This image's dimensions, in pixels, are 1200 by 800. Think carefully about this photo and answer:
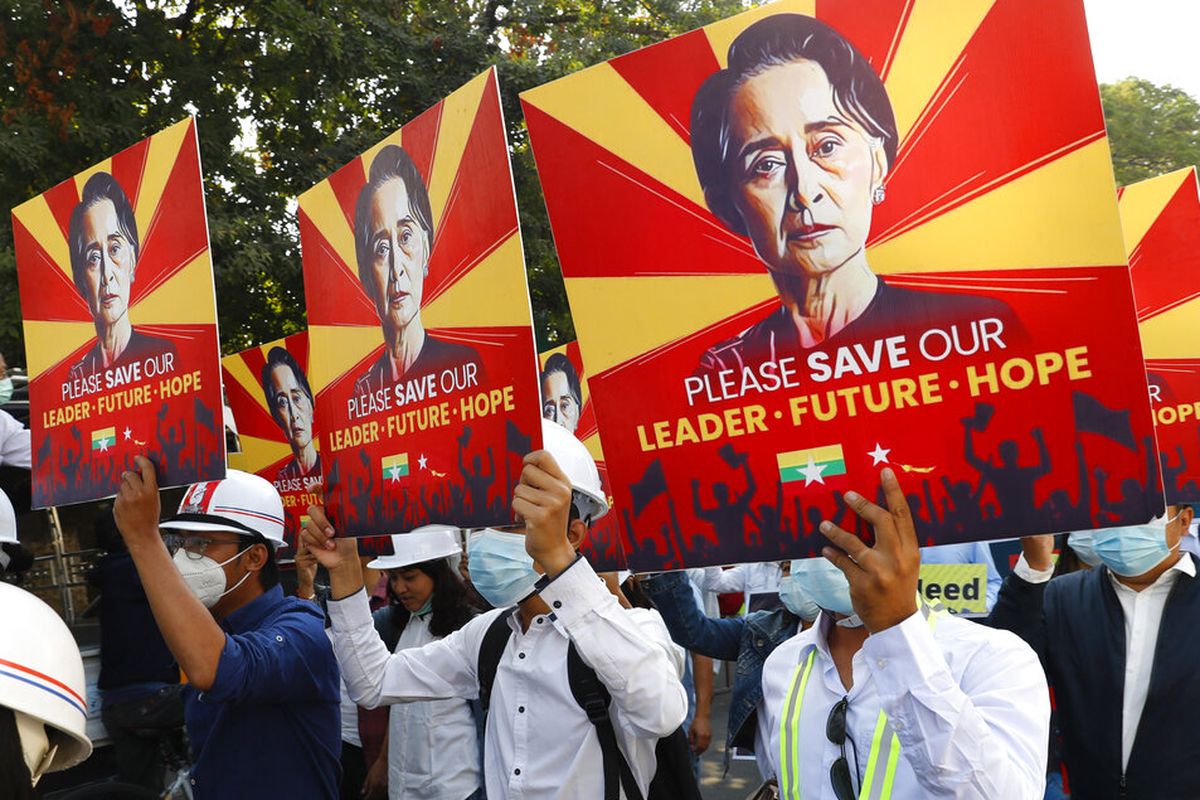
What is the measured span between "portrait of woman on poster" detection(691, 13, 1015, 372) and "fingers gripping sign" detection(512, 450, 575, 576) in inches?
22.1

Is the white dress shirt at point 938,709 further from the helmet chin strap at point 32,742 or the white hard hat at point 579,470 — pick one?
the helmet chin strap at point 32,742

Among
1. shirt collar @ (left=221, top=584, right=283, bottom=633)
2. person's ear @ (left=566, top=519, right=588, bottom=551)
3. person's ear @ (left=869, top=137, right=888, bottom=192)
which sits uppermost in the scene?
person's ear @ (left=869, top=137, right=888, bottom=192)

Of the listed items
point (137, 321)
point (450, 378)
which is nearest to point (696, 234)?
point (450, 378)

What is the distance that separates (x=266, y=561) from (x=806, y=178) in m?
2.29

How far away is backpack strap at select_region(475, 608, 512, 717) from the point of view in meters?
3.33

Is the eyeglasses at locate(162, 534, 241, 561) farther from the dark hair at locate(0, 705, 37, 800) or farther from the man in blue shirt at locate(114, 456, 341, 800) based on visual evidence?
the dark hair at locate(0, 705, 37, 800)

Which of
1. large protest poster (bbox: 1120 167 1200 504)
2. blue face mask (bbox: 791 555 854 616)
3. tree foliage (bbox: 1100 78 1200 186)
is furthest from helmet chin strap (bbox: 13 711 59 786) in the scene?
tree foliage (bbox: 1100 78 1200 186)

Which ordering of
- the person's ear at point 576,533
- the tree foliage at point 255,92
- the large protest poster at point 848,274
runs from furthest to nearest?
the tree foliage at point 255,92
the person's ear at point 576,533
the large protest poster at point 848,274

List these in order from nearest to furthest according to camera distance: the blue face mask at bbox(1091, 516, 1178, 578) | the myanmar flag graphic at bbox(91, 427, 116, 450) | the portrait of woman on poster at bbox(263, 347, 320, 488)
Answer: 1. the myanmar flag graphic at bbox(91, 427, 116, 450)
2. the blue face mask at bbox(1091, 516, 1178, 578)
3. the portrait of woman on poster at bbox(263, 347, 320, 488)

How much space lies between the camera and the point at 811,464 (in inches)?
82.8

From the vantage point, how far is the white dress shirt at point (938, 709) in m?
A: 1.94

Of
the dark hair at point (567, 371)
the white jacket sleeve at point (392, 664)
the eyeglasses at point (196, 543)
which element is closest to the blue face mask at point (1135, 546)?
the white jacket sleeve at point (392, 664)

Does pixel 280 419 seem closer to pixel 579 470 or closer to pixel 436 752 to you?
pixel 436 752

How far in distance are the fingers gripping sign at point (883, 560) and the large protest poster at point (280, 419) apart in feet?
11.1
